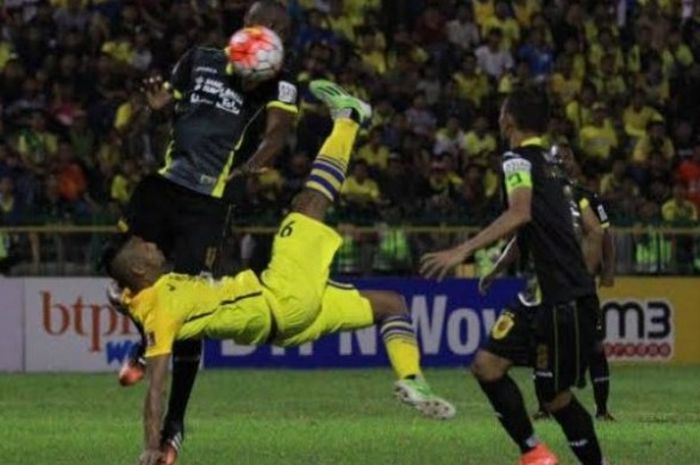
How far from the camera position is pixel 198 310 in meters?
12.2

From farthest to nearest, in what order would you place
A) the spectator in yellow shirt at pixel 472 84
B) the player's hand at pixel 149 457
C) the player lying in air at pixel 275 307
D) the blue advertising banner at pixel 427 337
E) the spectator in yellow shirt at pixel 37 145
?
1. the spectator in yellow shirt at pixel 472 84
2. the spectator in yellow shirt at pixel 37 145
3. the blue advertising banner at pixel 427 337
4. the player lying in air at pixel 275 307
5. the player's hand at pixel 149 457

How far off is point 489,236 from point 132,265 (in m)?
2.22

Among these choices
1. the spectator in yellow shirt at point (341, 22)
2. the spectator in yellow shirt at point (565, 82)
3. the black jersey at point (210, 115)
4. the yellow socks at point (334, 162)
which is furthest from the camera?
the spectator in yellow shirt at point (341, 22)

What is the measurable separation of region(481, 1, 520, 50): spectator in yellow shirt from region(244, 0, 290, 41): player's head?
1699 cm

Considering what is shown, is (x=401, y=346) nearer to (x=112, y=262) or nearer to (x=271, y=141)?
(x=112, y=262)

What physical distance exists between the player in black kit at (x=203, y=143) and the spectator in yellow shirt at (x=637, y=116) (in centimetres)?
1629

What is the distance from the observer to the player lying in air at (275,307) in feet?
39.7

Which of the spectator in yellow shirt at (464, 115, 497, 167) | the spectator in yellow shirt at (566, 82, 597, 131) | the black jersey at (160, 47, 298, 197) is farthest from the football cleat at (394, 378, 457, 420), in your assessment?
the spectator in yellow shirt at (566, 82, 597, 131)

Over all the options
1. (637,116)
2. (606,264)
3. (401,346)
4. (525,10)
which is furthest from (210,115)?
(525,10)

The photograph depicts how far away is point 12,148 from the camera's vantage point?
27.0m

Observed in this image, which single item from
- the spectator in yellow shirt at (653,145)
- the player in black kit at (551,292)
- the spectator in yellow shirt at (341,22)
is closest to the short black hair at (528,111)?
the player in black kit at (551,292)

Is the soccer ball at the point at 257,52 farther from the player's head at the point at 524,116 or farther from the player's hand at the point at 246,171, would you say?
the player's head at the point at 524,116

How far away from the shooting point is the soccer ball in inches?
554

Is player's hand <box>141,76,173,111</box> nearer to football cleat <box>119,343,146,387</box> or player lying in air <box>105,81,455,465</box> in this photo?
football cleat <box>119,343,146,387</box>
